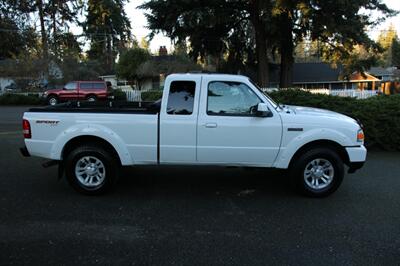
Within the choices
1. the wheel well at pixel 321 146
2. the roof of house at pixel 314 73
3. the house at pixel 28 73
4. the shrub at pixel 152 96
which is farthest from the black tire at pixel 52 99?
the roof of house at pixel 314 73

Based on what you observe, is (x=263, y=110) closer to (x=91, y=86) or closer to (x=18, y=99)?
(x=91, y=86)

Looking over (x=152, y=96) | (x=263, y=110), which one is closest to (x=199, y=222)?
(x=263, y=110)

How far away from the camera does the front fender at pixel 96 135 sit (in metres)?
5.70

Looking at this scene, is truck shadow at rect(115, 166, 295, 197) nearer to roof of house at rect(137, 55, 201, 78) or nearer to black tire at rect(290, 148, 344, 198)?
black tire at rect(290, 148, 344, 198)

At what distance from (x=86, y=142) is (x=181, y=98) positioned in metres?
1.64

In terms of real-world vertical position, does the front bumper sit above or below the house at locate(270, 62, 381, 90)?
below

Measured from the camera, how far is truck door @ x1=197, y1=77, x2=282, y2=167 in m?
5.62

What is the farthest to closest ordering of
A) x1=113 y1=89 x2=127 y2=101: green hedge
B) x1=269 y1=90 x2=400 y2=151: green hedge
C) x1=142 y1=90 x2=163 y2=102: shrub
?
x1=113 y1=89 x2=127 y2=101: green hedge
x1=142 y1=90 x2=163 y2=102: shrub
x1=269 y1=90 x2=400 y2=151: green hedge

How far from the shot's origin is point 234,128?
5613mm

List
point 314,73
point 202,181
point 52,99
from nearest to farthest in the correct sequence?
point 202,181 < point 52,99 < point 314,73

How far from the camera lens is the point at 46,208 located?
17.6 feet

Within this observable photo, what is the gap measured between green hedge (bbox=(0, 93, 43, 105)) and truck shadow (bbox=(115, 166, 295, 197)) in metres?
23.9

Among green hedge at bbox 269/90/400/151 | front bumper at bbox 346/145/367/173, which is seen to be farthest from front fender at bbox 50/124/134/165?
green hedge at bbox 269/90/400/151

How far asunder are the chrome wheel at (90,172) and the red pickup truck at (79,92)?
2224 cm
